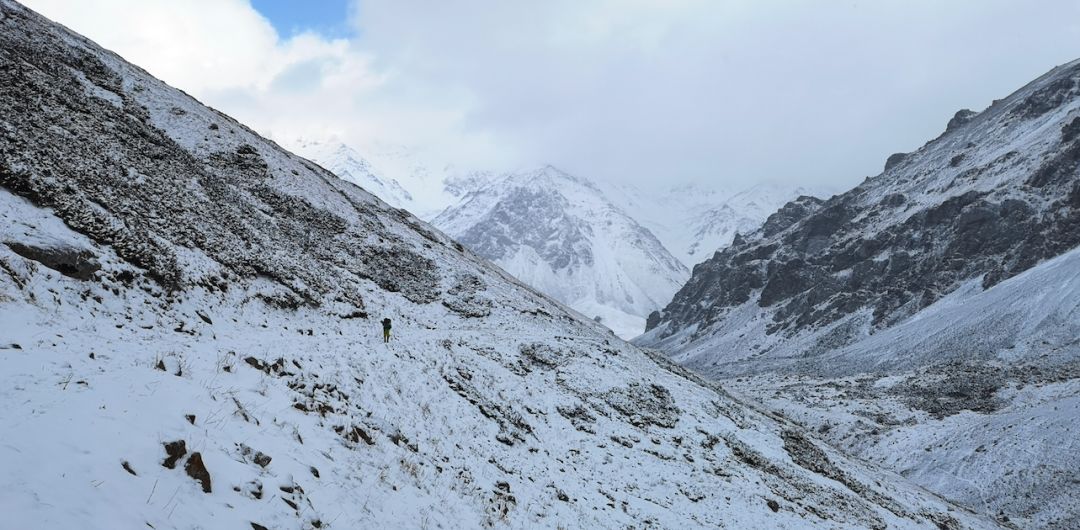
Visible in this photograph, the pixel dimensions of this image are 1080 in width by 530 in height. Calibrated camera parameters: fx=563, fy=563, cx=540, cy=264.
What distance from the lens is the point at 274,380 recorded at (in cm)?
1452

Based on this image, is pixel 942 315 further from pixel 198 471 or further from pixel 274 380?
pixel 198 471

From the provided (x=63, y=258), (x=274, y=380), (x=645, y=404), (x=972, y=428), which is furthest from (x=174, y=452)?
(x=972, y=428)

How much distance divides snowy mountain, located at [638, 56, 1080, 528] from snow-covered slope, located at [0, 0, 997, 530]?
44.1 feet

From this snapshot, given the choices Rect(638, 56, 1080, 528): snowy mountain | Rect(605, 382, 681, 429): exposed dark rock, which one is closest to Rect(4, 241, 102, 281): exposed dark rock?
Rect(605, 382, 681, 429): exposed dark rock

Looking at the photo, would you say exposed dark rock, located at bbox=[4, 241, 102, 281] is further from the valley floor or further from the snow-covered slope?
the valley floor

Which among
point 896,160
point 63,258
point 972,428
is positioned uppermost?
point 896,160

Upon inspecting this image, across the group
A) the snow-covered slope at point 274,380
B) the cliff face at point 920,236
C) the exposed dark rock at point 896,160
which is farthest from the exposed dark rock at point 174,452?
the exposed dark rock at point 896,160

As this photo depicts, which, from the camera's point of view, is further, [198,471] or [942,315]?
[942,315]

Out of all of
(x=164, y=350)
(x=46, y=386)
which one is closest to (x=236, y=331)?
(x=164, y=350)

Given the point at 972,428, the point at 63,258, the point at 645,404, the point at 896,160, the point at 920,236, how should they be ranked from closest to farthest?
the point at 63,258, the point at 645,404, the point at 972,428, the point at 920,236, the point at 896,160

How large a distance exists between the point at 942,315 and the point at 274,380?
9950 centimetres

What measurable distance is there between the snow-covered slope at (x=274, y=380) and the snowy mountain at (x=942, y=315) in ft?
44.1

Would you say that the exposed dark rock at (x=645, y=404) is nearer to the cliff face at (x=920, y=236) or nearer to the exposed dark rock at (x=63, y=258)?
the exposed dark rock at (x=63, y=258)

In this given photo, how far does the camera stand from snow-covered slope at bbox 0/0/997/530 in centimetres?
922
